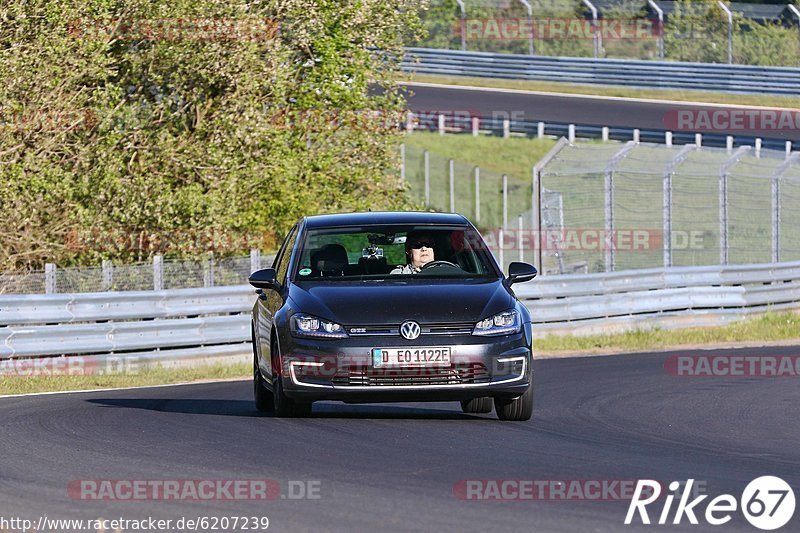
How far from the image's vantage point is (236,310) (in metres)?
20.4

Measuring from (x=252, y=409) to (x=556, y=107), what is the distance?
3637 centimetres

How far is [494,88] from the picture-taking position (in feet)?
174

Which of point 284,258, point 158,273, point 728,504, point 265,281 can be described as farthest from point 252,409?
point 158,273

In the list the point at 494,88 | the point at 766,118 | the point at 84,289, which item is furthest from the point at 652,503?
the point at 494,88

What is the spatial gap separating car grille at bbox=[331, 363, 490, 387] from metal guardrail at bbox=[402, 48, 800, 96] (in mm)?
35776

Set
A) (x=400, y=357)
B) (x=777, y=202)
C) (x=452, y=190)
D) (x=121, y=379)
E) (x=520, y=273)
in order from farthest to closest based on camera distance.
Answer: (x=452, y=190), (x=777, y=202), (x=121, y=379), (x=520, y=273), (x=400, y=357)

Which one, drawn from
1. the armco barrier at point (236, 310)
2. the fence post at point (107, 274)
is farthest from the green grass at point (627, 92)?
the fence post at point (107, 274)

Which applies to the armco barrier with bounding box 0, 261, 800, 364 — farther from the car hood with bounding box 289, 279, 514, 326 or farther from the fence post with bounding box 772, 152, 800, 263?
the car hood with bounding box 289, 279, 514, 326

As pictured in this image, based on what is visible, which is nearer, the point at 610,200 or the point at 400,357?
the point at 400,357

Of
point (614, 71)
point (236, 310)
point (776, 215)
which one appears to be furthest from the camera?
point (614, 71)

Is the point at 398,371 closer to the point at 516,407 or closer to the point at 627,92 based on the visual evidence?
the point at 516,407

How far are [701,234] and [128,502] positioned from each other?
28.7 m

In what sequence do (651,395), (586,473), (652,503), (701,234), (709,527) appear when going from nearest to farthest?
(709,527) → (652,503) → (586,473) → (651,395) → (701,234)

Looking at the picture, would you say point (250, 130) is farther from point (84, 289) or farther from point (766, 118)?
point (766, 118)
